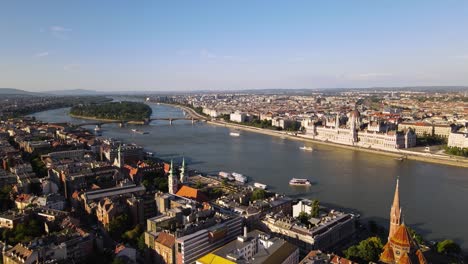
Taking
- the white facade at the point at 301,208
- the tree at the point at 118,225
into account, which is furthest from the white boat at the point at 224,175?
the tree at the point at 118,225

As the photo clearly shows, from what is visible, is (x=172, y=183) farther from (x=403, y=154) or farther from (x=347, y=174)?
(x=403, y=154)

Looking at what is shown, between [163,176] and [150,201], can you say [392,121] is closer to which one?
[163,176]

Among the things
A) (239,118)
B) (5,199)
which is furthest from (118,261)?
(239,118)

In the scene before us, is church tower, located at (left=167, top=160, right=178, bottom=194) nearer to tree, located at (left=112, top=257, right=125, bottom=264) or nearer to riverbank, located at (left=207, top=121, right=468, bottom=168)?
tree, located at (left=112, top=257, right=125, bottom=264)

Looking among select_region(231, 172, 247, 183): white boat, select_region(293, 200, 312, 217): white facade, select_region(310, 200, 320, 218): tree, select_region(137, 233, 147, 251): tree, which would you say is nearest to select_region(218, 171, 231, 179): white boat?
select_region(231, 172, 247, 183): white boat

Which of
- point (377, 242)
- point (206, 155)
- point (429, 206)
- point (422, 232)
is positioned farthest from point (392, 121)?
point (377, 242)

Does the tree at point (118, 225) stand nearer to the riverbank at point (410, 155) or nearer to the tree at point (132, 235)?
the tree at point (132, 235)

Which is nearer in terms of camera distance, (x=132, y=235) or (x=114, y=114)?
(x=132, y=235)

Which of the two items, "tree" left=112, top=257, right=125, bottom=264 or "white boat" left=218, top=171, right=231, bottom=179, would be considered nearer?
"tree" left=112, top=257, right=125, bottom=264

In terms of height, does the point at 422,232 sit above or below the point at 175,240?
below
